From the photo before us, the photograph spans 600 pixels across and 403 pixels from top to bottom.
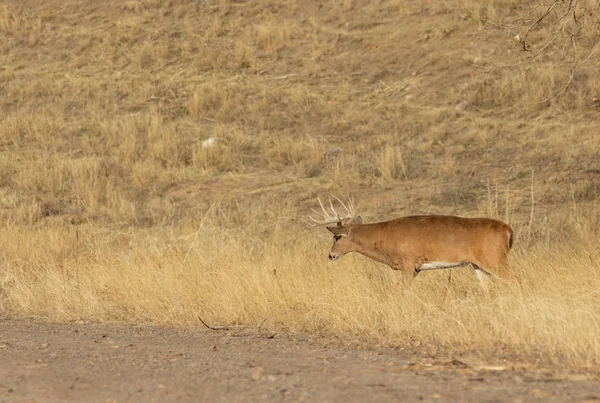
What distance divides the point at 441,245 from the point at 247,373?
4295 millimetres

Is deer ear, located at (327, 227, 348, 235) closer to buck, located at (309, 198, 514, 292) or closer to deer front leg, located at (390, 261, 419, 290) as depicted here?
buck, located at (309, 198, 514, 292)

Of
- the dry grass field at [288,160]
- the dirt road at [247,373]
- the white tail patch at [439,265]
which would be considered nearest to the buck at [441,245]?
the white tail patch at [439,265]

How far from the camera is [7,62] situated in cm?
2894

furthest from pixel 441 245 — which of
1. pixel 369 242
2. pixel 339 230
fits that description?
pixel 339 230

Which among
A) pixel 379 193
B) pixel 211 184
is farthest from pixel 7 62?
pixel 379 193

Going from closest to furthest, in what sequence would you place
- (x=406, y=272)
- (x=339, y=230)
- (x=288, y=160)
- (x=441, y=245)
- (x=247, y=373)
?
1. (x=247, y=373)
2. (x=441, y=245)
3. (x=406, y=272)
4. (x=339, y=230)
5. (x=288, y=160)

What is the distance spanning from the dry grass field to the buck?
0.27m

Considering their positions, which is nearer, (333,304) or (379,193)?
(333,304)

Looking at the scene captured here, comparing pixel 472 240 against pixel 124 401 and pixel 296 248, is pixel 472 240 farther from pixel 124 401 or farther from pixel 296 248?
pixel 124 401

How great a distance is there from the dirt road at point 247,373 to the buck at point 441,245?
93.6 inches

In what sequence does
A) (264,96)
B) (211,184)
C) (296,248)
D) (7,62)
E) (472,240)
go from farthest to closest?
1. (7,62)
2. (264,96)
3. (211,184)
4. (296,248)
5. (472,240)

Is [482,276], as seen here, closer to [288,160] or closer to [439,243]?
[439,243]

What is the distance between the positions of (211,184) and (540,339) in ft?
42.4

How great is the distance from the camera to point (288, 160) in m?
21.8
